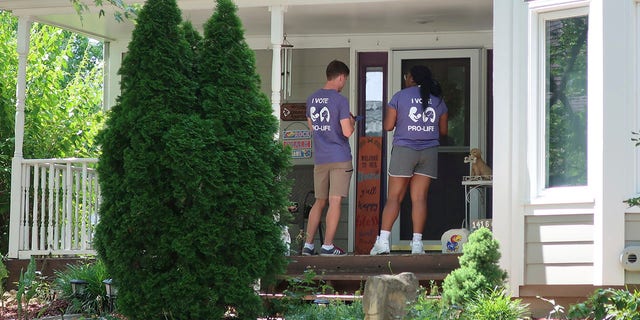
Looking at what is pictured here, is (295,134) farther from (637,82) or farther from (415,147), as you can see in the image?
(637,82)

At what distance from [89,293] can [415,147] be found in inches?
130

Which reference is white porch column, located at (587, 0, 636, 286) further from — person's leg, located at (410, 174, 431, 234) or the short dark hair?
the short dark hair

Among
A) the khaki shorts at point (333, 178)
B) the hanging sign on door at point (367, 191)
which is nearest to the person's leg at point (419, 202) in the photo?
the khaki shorts at point (333, 178)

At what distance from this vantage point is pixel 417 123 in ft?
32.3

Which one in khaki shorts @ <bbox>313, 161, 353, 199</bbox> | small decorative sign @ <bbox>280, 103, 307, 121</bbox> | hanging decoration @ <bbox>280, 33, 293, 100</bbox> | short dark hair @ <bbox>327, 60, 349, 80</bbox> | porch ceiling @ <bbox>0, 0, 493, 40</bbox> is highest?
porch ceiling @ <bbox>0, 0, 493, 40</bbox>

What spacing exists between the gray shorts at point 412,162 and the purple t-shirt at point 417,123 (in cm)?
5

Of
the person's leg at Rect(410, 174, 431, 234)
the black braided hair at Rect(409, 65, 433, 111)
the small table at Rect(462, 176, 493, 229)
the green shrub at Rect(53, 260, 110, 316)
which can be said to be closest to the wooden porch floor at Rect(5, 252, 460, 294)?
the person's leg at Rect(410, 174, 431, 234)

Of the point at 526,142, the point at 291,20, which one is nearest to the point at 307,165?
the point at 291,20

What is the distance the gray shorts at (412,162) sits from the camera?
987cm

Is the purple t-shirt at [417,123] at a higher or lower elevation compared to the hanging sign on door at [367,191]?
higher

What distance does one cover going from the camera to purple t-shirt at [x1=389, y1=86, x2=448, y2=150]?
388 inches

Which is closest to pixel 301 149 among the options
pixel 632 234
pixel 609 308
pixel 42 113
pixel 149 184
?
pixel 42 113

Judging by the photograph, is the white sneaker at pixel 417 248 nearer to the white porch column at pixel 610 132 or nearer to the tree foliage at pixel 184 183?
the white porch column at pixel 610 132

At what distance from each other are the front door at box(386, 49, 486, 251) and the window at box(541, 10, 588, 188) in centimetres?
300
